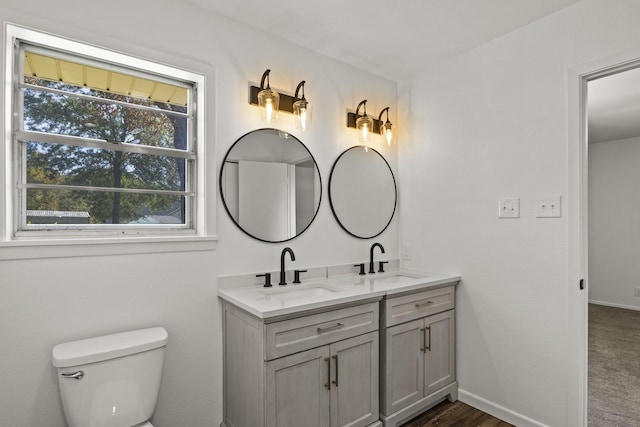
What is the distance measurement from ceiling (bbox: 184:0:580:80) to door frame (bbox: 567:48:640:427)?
501 millimetres

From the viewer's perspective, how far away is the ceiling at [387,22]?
1933mm

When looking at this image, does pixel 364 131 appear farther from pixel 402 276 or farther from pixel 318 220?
pixel 402 276

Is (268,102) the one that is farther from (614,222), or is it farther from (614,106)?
(614,222)

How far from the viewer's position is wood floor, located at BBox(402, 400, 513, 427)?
7.06 feet

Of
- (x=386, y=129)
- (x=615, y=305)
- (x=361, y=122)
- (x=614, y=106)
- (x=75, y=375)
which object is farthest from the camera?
(x=615, y=305)

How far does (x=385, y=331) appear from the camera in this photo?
204 centimetres

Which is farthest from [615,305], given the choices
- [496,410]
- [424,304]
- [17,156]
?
[17,156]

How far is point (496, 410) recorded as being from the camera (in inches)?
88.0

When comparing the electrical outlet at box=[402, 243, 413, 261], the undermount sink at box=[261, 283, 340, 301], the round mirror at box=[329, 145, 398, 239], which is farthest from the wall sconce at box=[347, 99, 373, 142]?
the undermount sink at box=[261, 283, 340, 301]

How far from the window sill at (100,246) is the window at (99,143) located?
0.43 feet

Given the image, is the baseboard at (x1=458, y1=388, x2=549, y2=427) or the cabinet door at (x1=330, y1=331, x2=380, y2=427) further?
the baseboard at (x1=458, y1=388, x2=549, y2=427)

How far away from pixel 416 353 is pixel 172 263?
1559 millimetres

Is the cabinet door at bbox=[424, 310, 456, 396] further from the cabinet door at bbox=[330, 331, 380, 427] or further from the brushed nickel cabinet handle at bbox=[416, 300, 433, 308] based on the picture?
the cabinet door at bbox=[330, 331, 380, 427]

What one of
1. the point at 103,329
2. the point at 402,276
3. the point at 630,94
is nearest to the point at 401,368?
the point at 402,276
